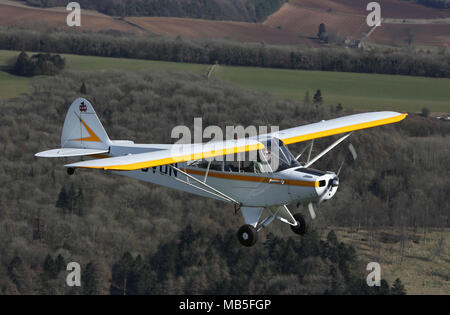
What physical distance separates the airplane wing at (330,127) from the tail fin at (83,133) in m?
6.79

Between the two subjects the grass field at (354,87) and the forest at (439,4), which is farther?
the forest at (439,4)

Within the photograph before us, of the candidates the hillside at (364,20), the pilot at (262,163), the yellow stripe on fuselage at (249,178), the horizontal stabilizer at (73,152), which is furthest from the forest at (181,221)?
the pilot at (262,163)

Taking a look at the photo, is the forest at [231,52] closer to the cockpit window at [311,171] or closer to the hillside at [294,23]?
the hillside at [294,23]

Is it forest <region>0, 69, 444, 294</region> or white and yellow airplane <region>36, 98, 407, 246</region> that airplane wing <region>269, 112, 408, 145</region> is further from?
forest <region>0, 69, 444, 294</region>

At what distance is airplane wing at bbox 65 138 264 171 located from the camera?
22.0 metres

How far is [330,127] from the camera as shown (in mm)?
29203

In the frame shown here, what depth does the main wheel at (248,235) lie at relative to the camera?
2438cm

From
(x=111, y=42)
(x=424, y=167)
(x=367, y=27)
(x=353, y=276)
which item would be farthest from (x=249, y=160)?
(x=367, y=27)

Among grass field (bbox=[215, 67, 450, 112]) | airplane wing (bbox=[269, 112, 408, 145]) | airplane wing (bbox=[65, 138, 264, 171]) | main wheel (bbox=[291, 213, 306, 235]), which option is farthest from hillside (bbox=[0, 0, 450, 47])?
airplane wing (bbox=[65, 138, 264, 171])

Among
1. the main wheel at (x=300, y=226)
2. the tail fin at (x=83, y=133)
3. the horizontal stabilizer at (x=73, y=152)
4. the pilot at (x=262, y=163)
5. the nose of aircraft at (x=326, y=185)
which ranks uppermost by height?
the tail fin at (x=83, y=133)

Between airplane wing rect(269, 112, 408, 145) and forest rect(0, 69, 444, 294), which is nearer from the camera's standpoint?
airplane wing rect(269, 112, 408, 145)

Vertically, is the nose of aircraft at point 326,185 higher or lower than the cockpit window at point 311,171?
lower

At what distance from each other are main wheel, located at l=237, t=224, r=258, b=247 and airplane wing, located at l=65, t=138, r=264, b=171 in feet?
8.23

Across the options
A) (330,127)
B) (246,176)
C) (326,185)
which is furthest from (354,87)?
(326,185)
